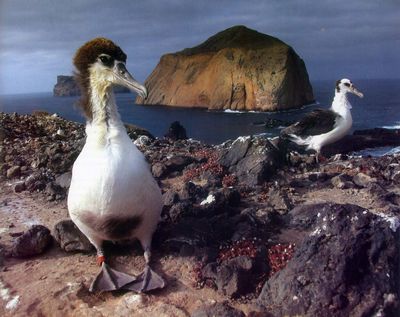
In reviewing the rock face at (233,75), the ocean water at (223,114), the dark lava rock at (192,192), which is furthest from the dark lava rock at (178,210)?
the rock face at (233,75)

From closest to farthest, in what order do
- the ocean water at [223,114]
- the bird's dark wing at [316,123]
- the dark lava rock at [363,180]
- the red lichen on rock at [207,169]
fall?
1. the ocean water at [223,114]
2. the dark lava rock at [363,180]
3. the red lichen on rock at [207,169]
4. the bird's dark wing at [316,123]

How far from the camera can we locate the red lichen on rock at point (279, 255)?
12.7ft

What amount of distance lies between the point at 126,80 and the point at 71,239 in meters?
1.73

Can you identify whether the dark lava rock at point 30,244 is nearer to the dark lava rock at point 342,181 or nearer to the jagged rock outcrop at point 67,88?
the jagged rock outcrop at point 67,88

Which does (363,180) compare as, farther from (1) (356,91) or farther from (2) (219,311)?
(2) (219,311)

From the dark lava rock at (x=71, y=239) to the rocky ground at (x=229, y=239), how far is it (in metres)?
0.01

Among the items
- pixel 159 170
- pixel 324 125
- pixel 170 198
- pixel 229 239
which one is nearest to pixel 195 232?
pixel 229 239

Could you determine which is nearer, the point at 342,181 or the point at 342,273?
the point at 342,273

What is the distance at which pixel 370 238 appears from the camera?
3498 mm

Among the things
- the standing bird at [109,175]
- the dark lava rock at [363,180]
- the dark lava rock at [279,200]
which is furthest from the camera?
the dark lava rock at [363,180]

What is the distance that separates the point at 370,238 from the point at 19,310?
2862 mm

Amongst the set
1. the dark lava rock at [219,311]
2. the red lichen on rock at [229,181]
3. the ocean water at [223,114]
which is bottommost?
the dark lava rock at [219,311]

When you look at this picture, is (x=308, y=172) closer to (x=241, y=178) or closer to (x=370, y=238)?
(x=241, y=178)

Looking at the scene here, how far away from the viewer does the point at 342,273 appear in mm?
3289
